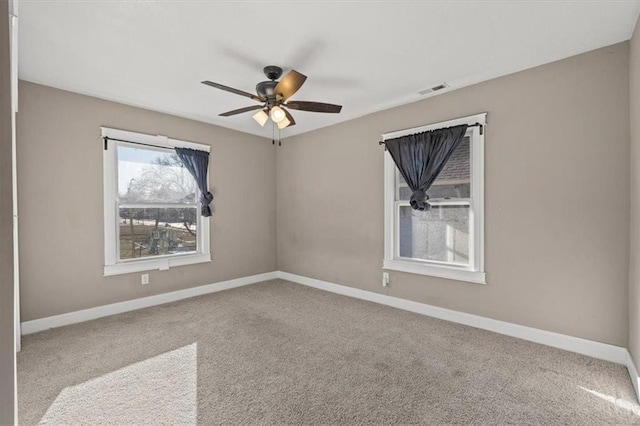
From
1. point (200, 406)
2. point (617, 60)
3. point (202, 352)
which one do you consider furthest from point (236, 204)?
point (617, 60)

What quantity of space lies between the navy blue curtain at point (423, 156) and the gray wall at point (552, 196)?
0.23 m

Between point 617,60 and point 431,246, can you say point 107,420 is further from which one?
point 617,60

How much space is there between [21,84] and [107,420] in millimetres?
3302

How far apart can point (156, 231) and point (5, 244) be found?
3.80m

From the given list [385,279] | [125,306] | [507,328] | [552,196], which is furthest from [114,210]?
[552,196]

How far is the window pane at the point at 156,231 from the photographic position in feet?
12.5

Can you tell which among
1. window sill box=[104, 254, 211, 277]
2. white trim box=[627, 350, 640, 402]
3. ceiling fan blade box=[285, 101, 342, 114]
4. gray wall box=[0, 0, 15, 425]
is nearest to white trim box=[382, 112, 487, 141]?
ceiling fan blade box=[285, 101, 342, 114]

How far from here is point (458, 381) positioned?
221 centimetres

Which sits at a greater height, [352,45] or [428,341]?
→ [352,45]

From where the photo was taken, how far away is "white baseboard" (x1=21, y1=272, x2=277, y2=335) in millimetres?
3145

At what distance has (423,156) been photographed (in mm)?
3521

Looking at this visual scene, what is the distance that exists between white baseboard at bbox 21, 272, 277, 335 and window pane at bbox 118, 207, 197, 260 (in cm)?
56

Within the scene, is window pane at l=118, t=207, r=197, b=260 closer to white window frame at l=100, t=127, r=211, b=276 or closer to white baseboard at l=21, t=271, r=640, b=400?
white window frame at l=100, t=127, r=211, b=276

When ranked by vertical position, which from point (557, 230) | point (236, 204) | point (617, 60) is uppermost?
point (617, 60)
